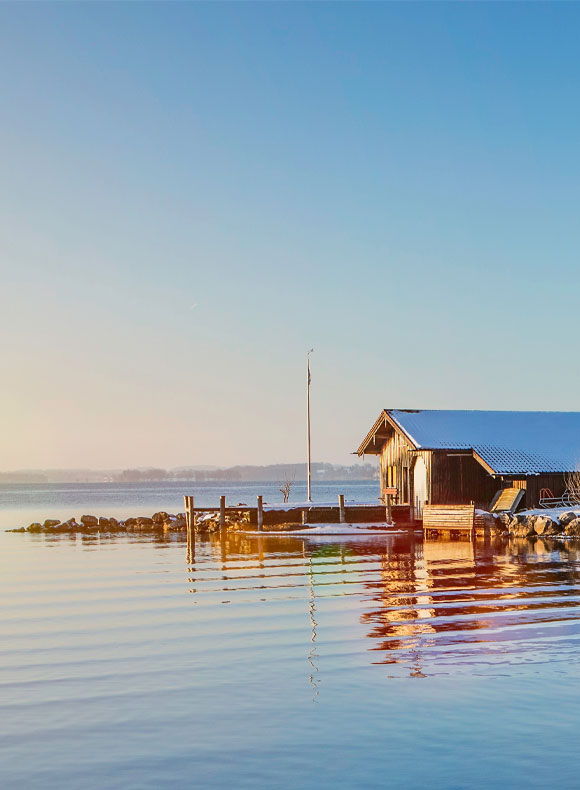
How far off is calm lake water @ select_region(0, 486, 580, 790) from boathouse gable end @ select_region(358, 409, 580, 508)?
21575 millimetres

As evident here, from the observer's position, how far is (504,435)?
5272 centimetres

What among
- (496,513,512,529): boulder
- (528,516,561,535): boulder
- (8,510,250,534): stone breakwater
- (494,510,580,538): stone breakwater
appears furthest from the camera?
(8,510,250,534): stone breakwater

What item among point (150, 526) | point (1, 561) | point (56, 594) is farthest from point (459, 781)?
point (150, 526)

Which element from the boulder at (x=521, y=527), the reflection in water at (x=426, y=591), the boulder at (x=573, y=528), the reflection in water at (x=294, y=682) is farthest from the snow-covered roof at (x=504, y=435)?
the reflection in water at (x=294, y=682)

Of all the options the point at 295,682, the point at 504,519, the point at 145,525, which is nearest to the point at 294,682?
the point at 295,682

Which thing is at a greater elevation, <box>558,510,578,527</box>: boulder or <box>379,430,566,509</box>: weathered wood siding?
<box>379,430,566,509</box>: weathered wood siding

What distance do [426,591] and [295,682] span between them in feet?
35.2

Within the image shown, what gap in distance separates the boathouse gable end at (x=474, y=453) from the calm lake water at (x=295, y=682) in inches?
849

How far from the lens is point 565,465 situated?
1973 inches

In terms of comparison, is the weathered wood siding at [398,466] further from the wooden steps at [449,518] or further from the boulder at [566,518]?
the boulder at [566,518]

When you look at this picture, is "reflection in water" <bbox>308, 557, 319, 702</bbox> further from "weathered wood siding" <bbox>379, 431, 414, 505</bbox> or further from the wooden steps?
"weathered wood siding" <bbox>379, 431, 414, 505</bbox>

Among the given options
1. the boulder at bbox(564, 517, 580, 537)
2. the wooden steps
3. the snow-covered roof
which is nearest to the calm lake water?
the boulder at bbox(564, 517, 580, 537)

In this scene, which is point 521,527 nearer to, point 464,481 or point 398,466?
point 464,481

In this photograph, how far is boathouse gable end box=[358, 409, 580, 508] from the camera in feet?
163
